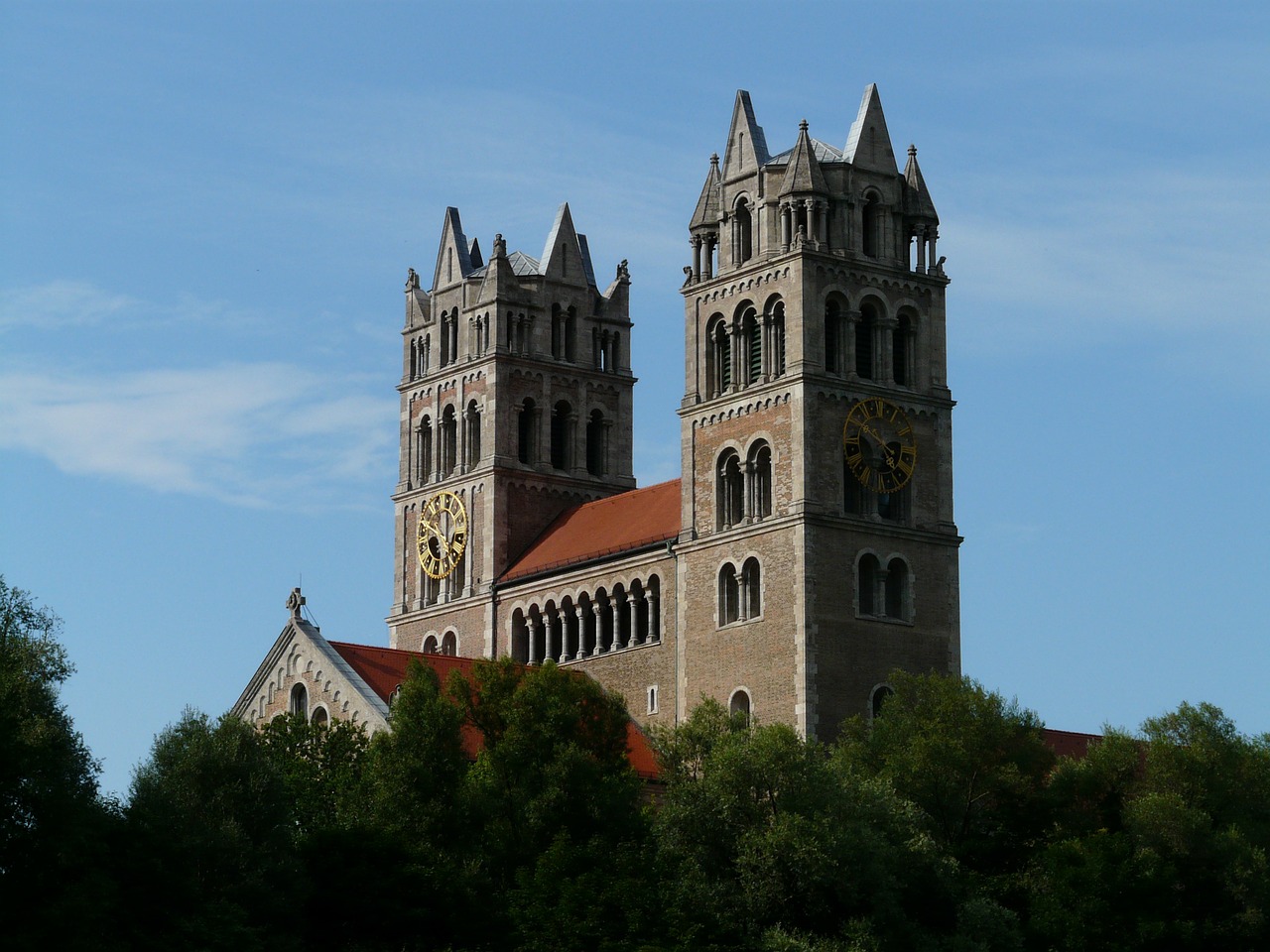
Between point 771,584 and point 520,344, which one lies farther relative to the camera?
point 520,344

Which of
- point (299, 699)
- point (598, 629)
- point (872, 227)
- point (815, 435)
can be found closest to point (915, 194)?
point (872, 227)

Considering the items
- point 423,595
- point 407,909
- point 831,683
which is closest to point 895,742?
point 831,683

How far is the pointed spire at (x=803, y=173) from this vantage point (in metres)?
96.3

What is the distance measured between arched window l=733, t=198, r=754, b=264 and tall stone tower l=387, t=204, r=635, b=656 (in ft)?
53.1

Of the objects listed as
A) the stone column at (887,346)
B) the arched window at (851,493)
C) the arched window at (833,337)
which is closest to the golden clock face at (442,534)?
the arched window at (833,337)

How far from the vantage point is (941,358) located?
9844 centimetres

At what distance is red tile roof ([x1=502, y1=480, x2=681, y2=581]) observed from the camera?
101 m

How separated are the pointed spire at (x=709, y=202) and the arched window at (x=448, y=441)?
57.5 feet

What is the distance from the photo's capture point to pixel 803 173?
317 ft

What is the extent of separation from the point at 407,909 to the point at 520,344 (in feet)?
133

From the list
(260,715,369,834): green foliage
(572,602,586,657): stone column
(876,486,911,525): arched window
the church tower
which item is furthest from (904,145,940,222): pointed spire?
(260,715,369,834): green foliage

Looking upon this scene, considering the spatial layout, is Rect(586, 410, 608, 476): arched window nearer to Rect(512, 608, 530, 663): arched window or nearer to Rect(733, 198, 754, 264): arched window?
Rect(512, 608, 530, 663): arched window

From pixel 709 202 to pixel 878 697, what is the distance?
18.8 meters

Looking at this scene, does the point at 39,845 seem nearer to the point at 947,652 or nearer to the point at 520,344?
the point at 947,652
